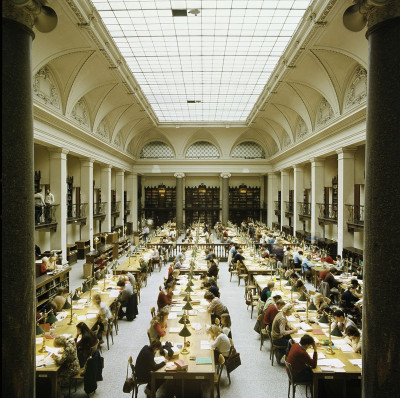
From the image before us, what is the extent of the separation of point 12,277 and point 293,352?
383 centimetres

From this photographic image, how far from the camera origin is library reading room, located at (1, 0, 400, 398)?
276 cm

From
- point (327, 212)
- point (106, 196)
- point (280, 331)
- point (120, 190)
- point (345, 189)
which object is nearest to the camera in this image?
point (280, 331)

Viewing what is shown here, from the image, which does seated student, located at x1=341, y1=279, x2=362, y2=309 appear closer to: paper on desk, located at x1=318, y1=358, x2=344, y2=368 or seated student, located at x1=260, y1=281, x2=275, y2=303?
seated student, located at x1=260, y1=281, x2=275, y2=303

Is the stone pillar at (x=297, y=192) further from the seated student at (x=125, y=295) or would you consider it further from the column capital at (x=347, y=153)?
the seated student at (x=125, y=295)

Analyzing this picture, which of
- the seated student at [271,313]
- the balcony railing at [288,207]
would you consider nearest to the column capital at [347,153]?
the seated student at [271,313]

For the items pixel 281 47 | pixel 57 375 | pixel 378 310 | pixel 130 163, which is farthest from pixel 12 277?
pixel 130 163

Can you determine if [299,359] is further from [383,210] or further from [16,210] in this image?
[16,210]

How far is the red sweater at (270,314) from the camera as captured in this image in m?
6.29

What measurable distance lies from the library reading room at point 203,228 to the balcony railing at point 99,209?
10 cm

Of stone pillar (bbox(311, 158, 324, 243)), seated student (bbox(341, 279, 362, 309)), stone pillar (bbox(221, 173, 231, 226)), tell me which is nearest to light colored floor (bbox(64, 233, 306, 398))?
seated student (bbox(341, 279, 362, 309))

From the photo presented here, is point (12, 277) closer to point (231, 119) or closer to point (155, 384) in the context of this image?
point (155, 384)

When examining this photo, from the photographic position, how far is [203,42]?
10.5 metres

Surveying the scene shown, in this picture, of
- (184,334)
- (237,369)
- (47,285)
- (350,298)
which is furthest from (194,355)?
(47,285)

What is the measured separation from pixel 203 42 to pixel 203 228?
1344cm
